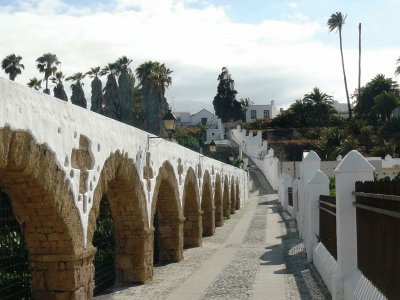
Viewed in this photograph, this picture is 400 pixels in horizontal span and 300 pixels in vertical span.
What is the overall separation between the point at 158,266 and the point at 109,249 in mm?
1868

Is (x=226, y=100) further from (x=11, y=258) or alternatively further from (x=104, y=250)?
(x=11, y=258)

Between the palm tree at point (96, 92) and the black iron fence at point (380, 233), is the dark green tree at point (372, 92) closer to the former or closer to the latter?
the palm tree at point (96, 92)

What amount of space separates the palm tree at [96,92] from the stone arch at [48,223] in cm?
2891

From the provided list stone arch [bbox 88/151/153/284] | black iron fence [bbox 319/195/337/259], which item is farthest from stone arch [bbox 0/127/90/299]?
black iron fence [bbox 319/195/337/259]

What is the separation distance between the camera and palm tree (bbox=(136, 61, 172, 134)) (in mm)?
34406

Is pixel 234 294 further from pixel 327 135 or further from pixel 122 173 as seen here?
pixel 327 135

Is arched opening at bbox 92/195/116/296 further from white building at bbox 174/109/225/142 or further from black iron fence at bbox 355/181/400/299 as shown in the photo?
white building at bbox 174/109/225/142

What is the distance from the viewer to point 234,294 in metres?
9.29

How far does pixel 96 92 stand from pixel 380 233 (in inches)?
1260

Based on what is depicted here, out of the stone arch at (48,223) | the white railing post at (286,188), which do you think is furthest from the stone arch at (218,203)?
the stone arch at (48,223)

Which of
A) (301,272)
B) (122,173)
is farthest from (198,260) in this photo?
(122,173)

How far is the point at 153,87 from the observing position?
114ft

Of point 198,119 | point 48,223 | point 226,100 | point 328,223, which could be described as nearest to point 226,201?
point 328,223

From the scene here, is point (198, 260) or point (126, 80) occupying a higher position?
point (126, 80)
